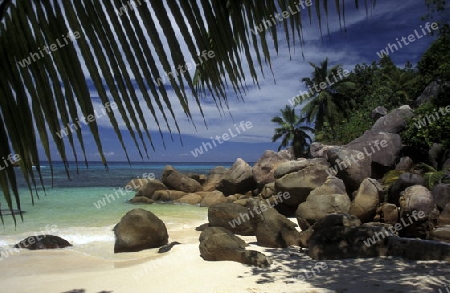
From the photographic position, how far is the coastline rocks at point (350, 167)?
47.4 feet

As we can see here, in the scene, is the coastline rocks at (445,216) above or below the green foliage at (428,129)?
below

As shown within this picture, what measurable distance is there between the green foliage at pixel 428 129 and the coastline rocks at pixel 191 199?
1279cm

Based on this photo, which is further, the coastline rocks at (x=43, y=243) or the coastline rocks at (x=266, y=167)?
the coastline rocks at (x=266, y=167)

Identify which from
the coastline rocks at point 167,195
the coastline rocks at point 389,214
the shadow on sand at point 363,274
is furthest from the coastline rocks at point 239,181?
the shadow on sand at point 363,274

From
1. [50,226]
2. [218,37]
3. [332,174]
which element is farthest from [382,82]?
[218,37]

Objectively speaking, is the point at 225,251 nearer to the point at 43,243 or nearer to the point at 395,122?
the point at 43,243

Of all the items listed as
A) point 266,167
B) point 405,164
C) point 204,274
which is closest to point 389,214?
point 405,164

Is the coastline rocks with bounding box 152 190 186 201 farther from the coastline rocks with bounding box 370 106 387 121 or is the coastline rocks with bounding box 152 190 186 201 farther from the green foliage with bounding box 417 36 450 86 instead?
the green foliage with bounding box 417 36 450 86

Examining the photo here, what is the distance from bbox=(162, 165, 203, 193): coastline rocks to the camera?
2464cm

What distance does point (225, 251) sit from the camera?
7.43 m

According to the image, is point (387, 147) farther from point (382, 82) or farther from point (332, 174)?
point (382, 82)

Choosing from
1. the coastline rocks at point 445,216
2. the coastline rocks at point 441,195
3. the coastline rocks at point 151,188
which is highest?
the coastline rocks at point 151,188

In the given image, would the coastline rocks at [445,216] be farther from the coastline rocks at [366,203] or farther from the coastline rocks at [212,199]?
the coastline rocks at [212,199]

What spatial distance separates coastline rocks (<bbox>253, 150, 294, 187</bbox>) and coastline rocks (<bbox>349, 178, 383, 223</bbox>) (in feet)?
30.5
